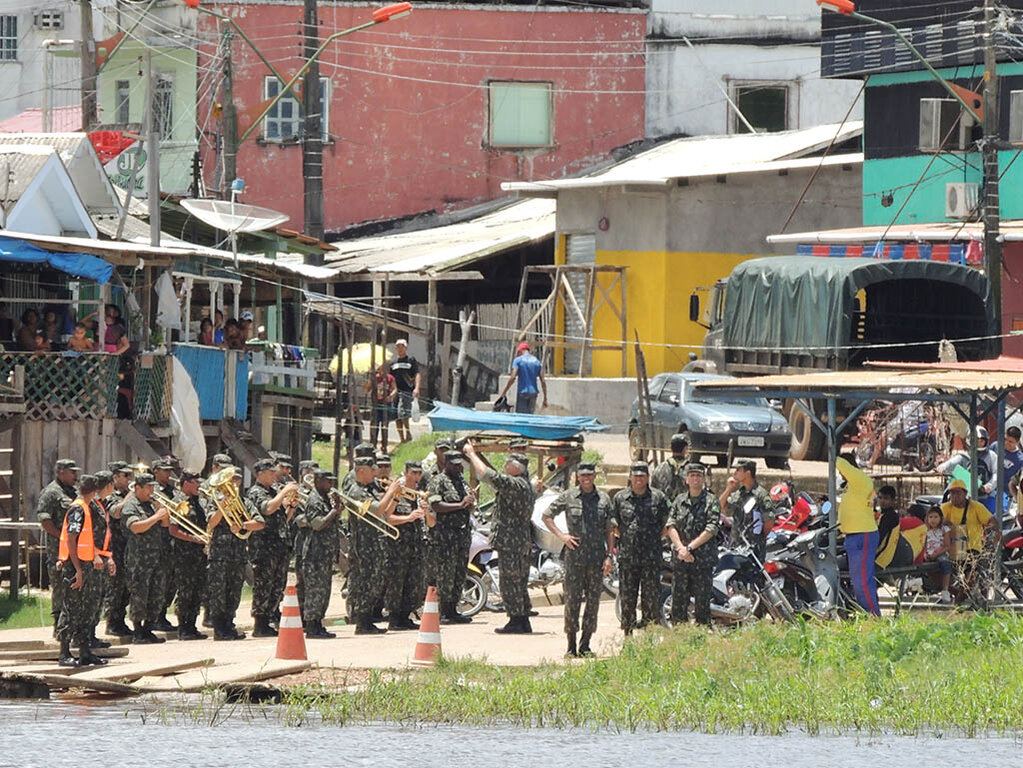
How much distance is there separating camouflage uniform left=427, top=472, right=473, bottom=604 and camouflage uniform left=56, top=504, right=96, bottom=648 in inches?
160

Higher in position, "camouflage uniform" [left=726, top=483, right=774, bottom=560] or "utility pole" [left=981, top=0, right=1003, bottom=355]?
"utility pole" [left=981, top=0, right=1003, bottom=355]

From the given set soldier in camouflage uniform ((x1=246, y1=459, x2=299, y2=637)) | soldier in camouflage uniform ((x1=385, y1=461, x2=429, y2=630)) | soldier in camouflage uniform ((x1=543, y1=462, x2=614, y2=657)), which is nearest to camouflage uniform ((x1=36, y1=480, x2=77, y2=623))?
soldier in camouflage uniform ((x1=246, y1=459, x2=299, y2=637))

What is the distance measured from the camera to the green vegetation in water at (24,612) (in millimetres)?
22344

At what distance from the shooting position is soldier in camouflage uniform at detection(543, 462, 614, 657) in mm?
18656

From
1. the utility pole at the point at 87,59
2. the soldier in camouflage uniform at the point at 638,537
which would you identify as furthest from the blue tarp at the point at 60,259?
the utility pole at the point at 87,59

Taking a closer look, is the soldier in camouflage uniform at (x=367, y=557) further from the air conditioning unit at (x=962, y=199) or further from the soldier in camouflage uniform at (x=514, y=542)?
the air conditioning unit at (x=962, y=199)

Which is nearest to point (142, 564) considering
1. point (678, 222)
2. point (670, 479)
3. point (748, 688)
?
point (670, 479)

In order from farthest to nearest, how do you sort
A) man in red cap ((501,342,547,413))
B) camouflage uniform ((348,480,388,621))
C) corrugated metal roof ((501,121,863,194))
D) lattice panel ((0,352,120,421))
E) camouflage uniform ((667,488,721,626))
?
corrugated metal roof ((501,121,863,194)) < man in red cap ((501,342,547,413)) < lattice panel ((0,352,120,421)) < camouflage uniform ((348,480,388,621)) < camouflage uniform ((667,488,721,626))

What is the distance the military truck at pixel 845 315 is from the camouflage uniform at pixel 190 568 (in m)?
11.6

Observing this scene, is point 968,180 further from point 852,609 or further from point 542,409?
point 852,609

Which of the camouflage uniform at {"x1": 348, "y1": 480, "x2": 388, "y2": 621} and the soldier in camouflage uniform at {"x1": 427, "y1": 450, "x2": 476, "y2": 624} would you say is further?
the soldier in camouflage uniform at {"x1": 427, "y1": 450, "x2": 476, "y2": 624}

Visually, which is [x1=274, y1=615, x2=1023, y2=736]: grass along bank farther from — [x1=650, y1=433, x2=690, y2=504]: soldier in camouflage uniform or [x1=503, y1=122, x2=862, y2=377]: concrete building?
[x1=503, y1=122, x2=862, y2=377]: concrete building

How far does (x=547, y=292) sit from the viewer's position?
136 feet

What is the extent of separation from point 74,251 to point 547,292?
16.4 metres
